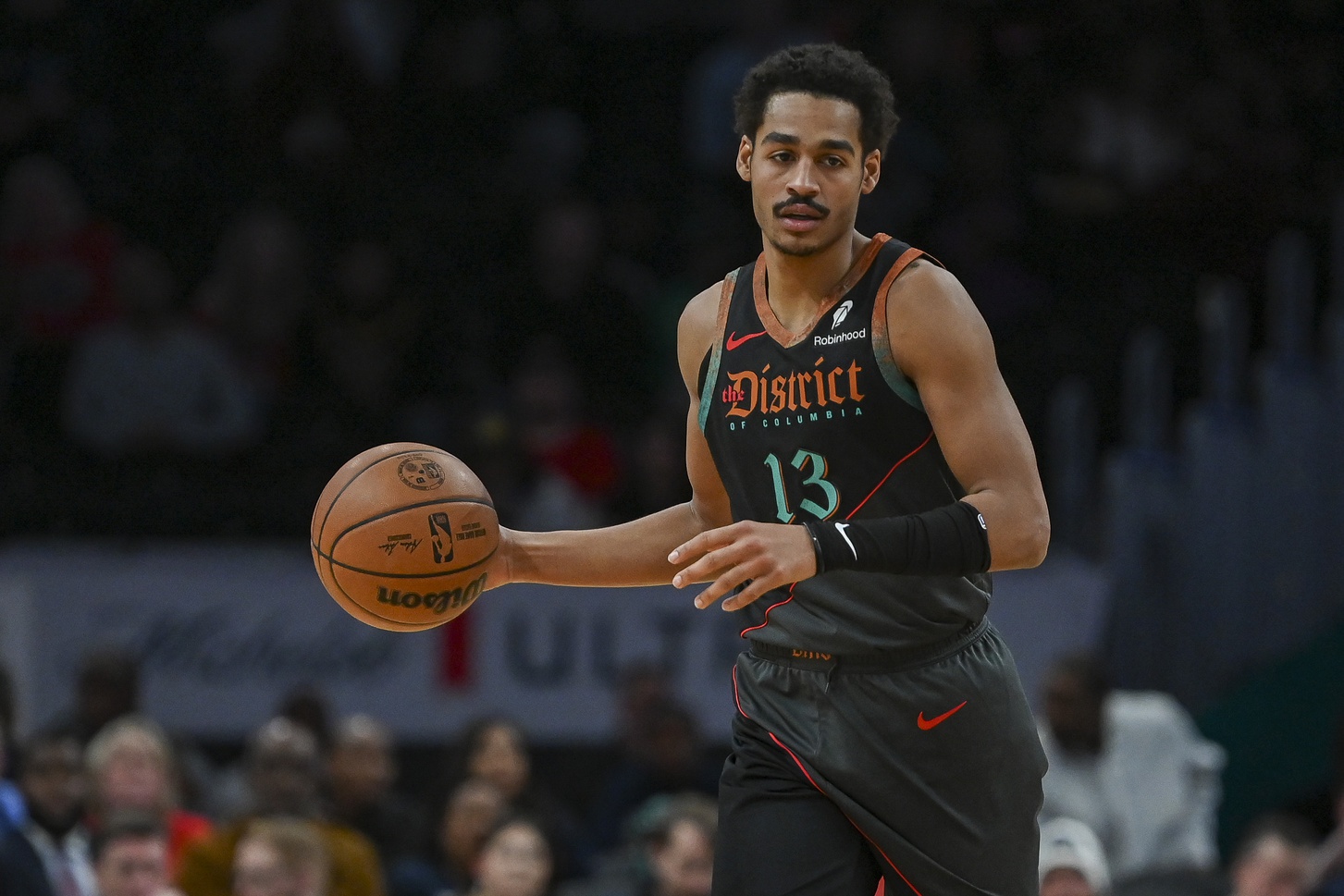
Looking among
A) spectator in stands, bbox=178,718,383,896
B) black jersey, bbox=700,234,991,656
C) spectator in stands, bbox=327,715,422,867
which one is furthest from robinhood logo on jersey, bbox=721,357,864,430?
spectator in stands, bbox=327,715,422,867

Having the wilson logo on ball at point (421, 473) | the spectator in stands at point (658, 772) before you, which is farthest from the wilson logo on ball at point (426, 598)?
the spectator in stands at point (658, 772)

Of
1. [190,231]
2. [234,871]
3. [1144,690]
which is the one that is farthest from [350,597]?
[190,231]

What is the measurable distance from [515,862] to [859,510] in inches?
162

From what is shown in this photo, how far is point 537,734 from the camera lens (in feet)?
32.1

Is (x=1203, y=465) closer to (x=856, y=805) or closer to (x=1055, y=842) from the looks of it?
(x=1055, y=842)

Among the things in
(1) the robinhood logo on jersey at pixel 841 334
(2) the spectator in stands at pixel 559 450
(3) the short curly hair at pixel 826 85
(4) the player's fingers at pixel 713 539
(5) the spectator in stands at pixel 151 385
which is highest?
(5) the spectator in stands at pixel 151 385

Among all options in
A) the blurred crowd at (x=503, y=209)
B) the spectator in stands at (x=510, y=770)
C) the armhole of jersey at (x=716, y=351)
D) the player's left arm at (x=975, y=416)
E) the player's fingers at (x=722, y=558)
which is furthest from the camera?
the blurred crowd at (x=503, y=209)

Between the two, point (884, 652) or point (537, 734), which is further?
point (537, 734)

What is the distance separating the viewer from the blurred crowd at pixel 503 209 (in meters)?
10.6

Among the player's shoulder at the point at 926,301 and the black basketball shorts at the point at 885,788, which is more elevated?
the player's shoulder at the point at 926,301

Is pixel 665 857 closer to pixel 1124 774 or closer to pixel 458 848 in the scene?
pixel 458 848

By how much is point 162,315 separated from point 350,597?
7.10 metres

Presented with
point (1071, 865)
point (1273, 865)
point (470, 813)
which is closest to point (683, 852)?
point (470, 813)

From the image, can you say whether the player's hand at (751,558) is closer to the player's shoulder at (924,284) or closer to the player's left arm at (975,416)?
the player's left arm at (975,416)
